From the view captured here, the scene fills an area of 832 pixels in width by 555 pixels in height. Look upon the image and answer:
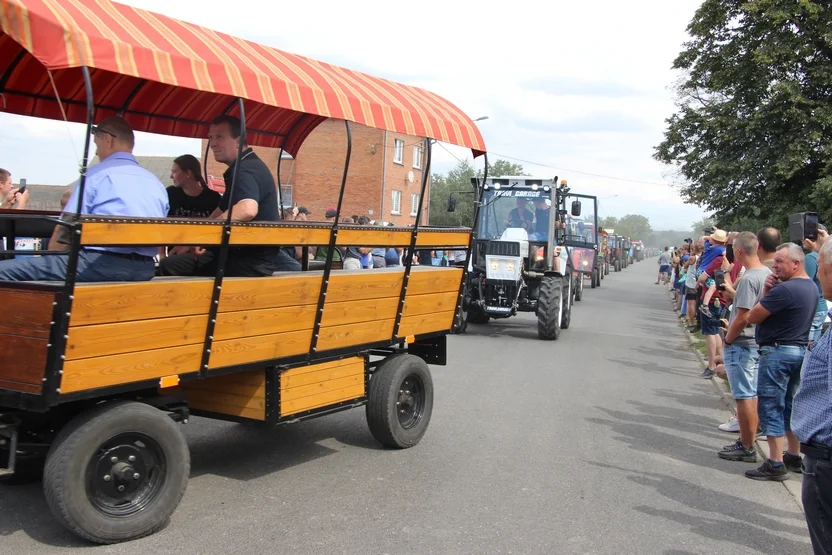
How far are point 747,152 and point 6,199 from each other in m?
24.9

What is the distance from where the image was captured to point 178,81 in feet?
14.5

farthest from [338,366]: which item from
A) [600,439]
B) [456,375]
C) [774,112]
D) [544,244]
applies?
[774,112]

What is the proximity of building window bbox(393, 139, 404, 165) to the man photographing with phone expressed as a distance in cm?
322

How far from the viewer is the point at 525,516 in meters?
5.23

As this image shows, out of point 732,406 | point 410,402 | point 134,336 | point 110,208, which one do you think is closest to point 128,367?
point 134,336

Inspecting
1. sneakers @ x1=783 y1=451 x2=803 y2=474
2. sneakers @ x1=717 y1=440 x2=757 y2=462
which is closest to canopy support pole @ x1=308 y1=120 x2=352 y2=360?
sneakers @ x1=717 y1=440 x2=757 y2=462

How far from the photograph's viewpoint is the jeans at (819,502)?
9.77 ft

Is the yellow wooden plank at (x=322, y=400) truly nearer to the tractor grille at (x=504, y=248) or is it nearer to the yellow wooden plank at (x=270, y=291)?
the yellow wooden plank at (x=270, y=291)

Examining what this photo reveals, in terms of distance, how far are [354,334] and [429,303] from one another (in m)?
1.06

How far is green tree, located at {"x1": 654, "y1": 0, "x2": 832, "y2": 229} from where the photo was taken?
959 inches

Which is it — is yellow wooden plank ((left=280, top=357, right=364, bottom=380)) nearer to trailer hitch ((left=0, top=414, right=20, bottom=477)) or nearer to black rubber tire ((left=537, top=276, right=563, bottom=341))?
trailer hitch ((left=0, top=414, right=20, bottom=477))

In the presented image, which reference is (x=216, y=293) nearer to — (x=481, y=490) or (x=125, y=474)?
(x=125, y=474)

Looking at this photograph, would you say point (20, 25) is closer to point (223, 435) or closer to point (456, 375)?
point (223, 435)

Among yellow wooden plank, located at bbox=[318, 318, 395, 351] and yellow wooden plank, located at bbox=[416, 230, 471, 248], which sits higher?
yellow wooden plank, located at bbox=[416, 230, 471, 248]
